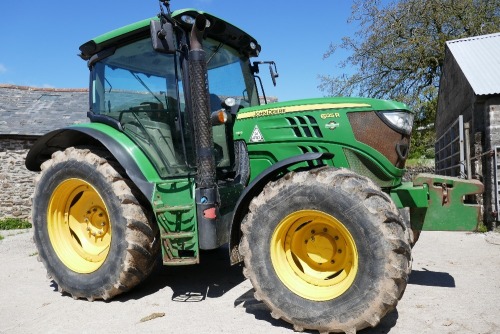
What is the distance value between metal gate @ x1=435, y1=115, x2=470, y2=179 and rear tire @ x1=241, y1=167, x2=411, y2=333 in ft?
18.0

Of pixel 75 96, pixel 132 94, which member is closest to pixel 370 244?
pixel 132 94

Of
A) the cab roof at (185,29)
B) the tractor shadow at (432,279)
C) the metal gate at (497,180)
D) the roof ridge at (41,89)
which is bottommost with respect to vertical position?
the tractor shadow at (432,279)

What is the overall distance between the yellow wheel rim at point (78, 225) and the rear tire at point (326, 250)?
1.78 metres

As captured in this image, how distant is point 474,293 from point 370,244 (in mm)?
1732

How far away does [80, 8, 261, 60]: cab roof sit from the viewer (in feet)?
12.4

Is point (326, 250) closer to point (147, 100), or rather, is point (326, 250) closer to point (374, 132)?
point (374, 132)

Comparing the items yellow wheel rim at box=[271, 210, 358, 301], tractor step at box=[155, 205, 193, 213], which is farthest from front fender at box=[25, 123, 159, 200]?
yellow wheel rim at box=[271, 210, 358, 301]

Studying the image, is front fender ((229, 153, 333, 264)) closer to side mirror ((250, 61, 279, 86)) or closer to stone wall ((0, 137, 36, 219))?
side mirror ((250, 61, 279, 86))

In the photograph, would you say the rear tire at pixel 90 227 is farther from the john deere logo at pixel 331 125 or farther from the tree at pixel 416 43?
the tree at pixel 416 43

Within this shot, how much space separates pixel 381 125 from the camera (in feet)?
11.6

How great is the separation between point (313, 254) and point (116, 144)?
6.74ft

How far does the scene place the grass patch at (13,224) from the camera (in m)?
12.2

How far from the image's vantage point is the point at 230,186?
394 centimetres

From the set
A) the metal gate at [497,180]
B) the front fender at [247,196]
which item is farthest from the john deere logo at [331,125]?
the metal gate at [497,180]
